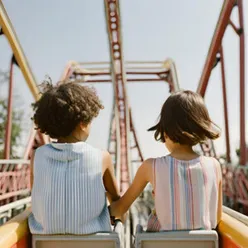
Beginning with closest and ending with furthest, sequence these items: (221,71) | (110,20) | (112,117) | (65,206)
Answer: (65,206) → (221,71) → (110,20) → (112,117)

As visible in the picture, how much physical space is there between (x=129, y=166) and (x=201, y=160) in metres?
6.33

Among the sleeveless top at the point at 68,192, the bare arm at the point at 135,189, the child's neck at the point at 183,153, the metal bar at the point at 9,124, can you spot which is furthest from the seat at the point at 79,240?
the metal bar at the point at 9,124

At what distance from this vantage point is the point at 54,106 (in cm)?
143

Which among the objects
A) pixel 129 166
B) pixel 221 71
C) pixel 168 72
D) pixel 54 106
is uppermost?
pixel 168 72

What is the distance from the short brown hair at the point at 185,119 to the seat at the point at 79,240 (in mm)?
368

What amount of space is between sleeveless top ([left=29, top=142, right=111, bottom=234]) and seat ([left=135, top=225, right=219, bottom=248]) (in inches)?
6.5

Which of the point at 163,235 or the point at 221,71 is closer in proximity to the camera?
the point at 163,235

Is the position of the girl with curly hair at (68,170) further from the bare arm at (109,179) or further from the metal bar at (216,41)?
the metal bar at (216,41)

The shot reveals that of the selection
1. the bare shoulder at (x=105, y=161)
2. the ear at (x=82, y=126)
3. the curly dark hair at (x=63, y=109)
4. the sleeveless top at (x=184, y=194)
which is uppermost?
the curly dark hair at (x=63, y=109)

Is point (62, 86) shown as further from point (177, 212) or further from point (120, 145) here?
point (120, 145)

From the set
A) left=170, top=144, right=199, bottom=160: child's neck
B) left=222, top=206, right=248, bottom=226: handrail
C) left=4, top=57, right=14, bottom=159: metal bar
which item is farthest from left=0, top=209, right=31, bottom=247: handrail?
left=4, top=57, right=14, bottom=159: metal bar

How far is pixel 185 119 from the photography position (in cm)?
136

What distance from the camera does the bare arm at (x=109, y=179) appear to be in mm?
1459

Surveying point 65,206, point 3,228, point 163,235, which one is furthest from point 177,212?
point 3,228
